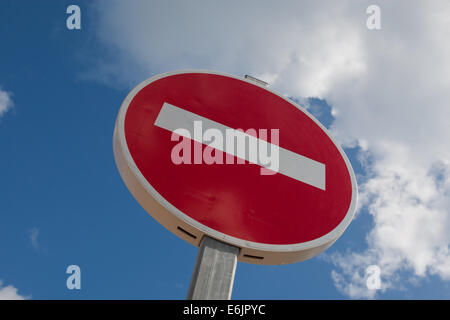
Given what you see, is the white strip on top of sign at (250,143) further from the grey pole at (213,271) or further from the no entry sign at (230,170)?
the grey pole at (213,271)

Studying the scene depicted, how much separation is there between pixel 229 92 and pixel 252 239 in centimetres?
149

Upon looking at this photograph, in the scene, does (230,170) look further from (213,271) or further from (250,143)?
(213,271)

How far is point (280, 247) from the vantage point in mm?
2523

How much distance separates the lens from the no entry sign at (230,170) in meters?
2.48

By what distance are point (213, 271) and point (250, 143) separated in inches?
→ 44.2

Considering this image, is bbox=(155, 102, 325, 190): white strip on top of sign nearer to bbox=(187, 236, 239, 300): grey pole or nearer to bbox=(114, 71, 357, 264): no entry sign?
bbox=(114, 71, 357, 264): no entry sign

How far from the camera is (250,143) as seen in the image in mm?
3039

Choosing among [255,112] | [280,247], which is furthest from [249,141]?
[280,247]

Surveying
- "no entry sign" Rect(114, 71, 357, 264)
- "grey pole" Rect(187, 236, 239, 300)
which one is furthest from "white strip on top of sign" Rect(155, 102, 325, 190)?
"grey pole" Rect(187, 236, 239, 300)

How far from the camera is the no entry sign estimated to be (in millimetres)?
2485

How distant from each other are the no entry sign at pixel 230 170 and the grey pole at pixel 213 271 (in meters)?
0.06

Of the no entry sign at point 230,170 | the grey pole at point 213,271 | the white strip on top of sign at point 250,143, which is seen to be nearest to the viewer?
the grey pole at point 213,271

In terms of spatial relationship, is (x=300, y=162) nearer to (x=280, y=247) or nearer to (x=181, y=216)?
(x=280, y=247)

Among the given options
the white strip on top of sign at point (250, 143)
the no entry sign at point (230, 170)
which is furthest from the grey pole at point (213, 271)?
the white strip on top of sign at point (250, 143)
